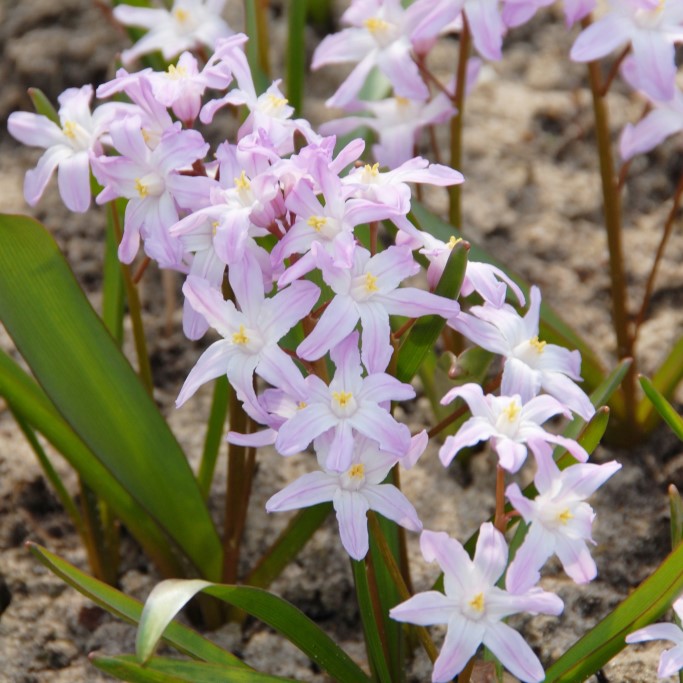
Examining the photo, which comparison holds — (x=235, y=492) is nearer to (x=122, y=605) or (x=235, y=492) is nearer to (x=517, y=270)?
(x=122, y=605)

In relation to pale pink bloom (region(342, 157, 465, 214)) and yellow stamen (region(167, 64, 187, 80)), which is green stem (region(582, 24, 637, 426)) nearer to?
pale pink bloom (region(342, 157, 465, 214))

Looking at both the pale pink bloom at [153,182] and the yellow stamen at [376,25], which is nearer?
the pale pink bloom at [153,182]

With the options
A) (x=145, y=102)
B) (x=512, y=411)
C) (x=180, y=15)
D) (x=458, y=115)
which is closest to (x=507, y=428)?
(x=512, y=411)

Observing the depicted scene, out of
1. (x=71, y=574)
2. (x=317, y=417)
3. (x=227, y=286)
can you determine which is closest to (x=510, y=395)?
(x=317, y=417)

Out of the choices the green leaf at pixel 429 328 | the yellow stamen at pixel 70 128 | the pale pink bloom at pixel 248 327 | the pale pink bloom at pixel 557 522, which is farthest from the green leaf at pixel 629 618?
the yellow stamen at pixel 70 128

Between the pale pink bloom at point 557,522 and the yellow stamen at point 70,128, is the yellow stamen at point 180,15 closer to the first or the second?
the yellow stamen at point 70,128

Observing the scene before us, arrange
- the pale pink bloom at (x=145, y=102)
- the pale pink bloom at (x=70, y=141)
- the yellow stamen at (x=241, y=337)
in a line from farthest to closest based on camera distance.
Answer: the pale pink bloom at (x=70, y=141)
the pale pink bloom at (x=145, y=102)
the yellow stamen at (x=241, y=337)

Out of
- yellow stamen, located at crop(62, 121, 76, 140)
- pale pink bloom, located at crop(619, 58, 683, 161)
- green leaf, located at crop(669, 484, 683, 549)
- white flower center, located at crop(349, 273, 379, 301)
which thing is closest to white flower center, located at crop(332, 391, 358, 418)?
white flower center, located at crop(349, 273, 379, 301)
